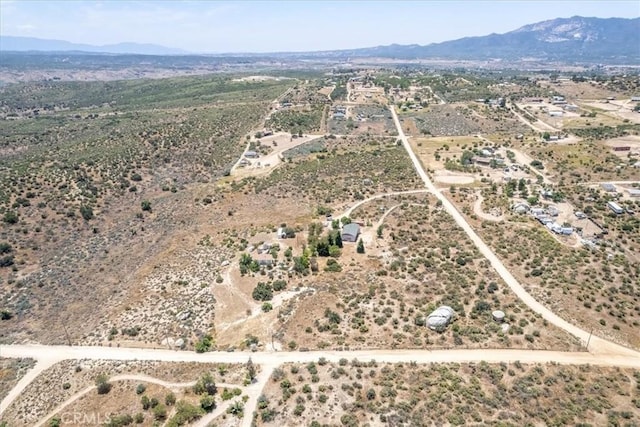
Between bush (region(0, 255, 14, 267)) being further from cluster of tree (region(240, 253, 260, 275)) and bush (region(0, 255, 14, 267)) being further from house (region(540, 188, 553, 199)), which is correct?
house (region(540, 188, 553, 199))

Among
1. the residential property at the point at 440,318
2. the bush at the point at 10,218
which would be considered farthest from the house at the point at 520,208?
the bush at the point at 10,218

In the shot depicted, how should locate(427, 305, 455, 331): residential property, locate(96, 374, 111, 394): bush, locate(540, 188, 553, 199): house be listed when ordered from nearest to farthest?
locate(96, 374, 111, 394): bush → locate(427, 305, 455, 331): residential property → locate(540, 188, 553, 199): house

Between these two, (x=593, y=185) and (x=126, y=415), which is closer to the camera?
(x=126, y=415)

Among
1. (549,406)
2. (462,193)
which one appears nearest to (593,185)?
(462,193)

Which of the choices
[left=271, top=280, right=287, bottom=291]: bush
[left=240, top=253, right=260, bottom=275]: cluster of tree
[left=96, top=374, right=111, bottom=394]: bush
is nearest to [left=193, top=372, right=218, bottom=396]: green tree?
[left=96, top=374, right=111, bottom=394]: bush

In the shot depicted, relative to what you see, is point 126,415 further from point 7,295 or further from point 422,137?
point 422,137

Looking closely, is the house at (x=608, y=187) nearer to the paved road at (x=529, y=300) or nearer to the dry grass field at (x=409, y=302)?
the paved road at (x=529, y=300)

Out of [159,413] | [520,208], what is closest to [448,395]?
[159,413]

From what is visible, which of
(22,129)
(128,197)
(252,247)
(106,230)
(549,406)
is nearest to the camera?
(549,406)
